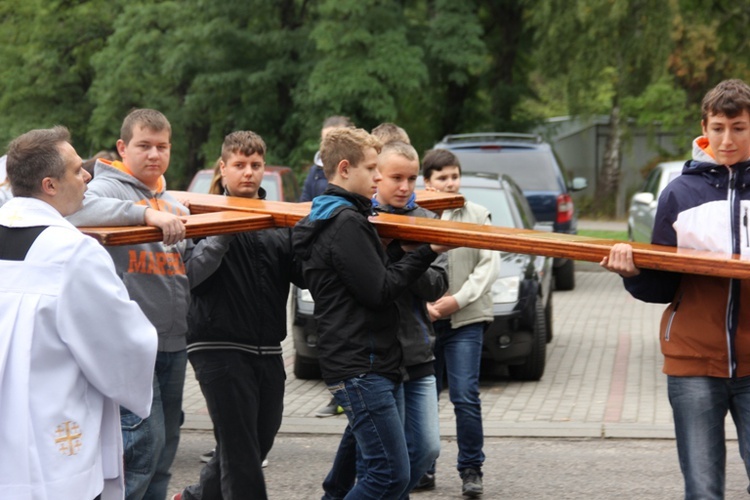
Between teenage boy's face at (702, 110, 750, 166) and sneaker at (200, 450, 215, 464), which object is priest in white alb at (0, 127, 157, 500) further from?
sneaker at (200, 450, 215, 464)

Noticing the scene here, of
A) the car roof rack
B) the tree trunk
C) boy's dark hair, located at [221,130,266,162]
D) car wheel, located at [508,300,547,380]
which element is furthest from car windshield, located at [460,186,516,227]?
the tree trunk

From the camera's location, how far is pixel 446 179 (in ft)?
23.1

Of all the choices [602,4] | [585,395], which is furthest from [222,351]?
[602,4]

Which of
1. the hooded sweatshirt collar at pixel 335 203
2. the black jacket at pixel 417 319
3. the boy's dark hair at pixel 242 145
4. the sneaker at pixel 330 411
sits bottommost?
the sneaker at pixel 330 411

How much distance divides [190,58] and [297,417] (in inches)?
688

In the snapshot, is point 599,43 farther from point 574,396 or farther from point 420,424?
point 420,424

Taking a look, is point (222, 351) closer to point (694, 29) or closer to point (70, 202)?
point (70, 202)

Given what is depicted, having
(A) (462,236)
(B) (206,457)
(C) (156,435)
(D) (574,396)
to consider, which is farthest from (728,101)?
(D) (574,396)

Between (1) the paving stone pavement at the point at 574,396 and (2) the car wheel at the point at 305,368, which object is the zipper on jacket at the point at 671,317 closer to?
(1) the paving stone pavement at the point at 574,396

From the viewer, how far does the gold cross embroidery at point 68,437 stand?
3.71 metres

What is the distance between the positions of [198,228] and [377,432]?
1.06 metres

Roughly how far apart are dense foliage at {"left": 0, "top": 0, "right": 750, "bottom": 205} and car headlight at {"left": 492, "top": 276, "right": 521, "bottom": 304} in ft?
43.4

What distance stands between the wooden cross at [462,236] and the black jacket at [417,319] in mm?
289

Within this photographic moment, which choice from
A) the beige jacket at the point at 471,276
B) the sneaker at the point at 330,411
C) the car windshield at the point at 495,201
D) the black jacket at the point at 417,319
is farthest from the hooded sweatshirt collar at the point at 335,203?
the car windshield at the point at 495,201
